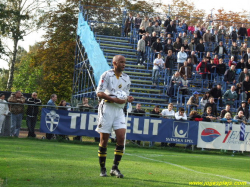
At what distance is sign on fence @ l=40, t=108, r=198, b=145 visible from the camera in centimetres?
1906

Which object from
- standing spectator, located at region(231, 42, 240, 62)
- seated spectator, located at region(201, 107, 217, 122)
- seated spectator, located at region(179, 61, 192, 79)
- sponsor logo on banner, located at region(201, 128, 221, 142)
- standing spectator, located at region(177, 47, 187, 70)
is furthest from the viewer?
standing spectator, located at region(231, 42, 240, 62)

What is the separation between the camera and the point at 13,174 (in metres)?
7.65

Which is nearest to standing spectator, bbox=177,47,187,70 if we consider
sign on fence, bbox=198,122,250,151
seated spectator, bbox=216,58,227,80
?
seated spectator, bbox=216,58,227,80

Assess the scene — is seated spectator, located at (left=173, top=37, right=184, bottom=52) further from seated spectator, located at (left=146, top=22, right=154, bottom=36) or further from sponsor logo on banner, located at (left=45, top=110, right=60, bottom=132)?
sponsor logo on banner, located at (left=45, top=110, right=60, bottom=132)

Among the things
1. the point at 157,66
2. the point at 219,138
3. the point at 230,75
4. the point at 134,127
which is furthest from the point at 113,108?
the point at 230,75

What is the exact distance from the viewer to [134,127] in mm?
19250

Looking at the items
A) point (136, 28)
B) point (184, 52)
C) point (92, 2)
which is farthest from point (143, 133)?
point (92, 2)

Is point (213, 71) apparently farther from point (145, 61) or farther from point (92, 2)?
point (92, 2)

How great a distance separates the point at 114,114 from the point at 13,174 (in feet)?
6.46

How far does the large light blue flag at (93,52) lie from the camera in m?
22.9

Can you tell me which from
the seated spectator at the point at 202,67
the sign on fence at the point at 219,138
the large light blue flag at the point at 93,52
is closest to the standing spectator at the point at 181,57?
the seated spectator at the point at 202,67

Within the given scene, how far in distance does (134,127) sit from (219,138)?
3628mm

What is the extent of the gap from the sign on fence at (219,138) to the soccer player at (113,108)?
11845 mm

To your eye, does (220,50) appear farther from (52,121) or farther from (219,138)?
(52,121)
